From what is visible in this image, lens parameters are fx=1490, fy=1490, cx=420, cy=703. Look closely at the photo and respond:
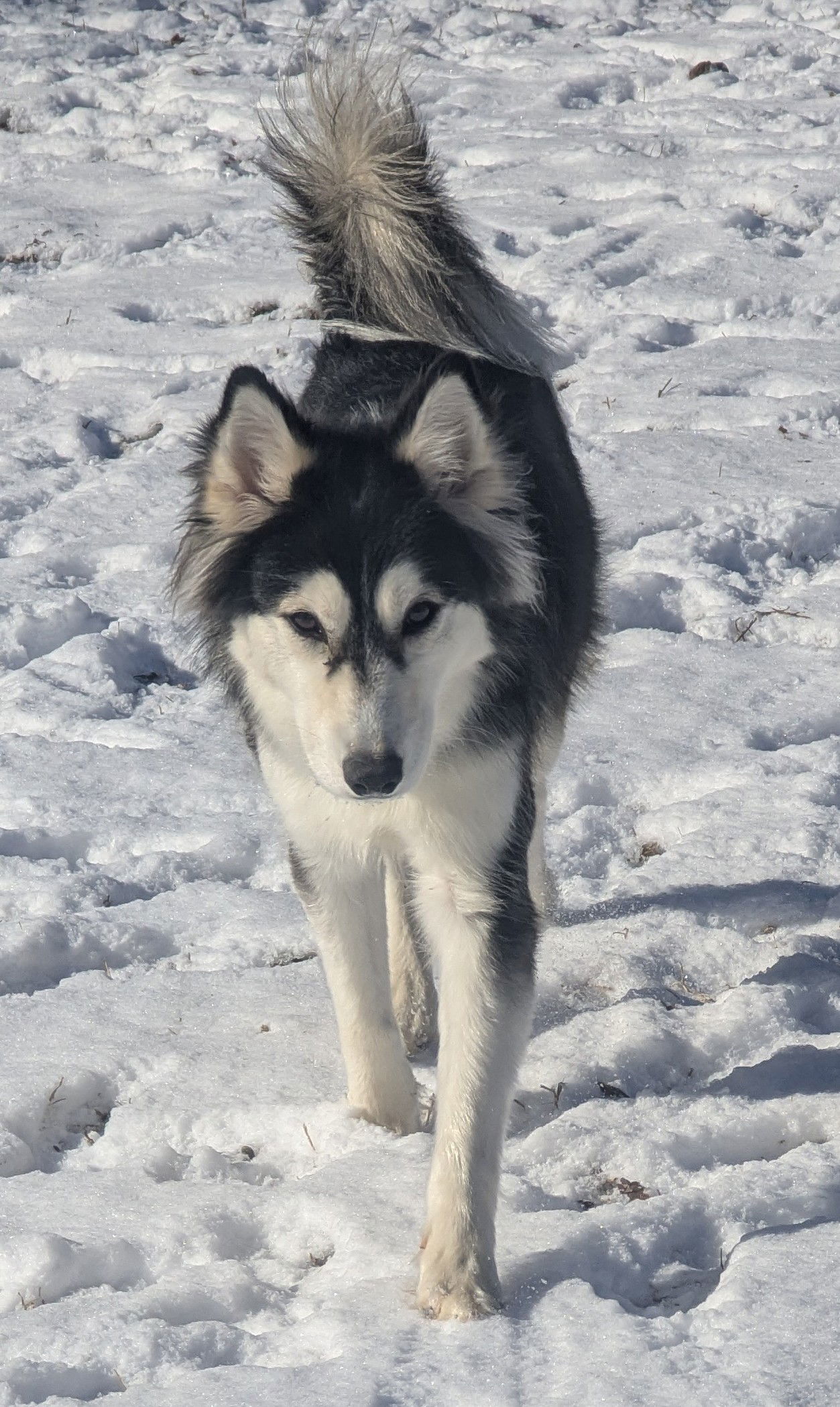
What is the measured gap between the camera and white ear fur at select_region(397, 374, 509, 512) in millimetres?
2734

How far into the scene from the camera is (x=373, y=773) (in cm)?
250

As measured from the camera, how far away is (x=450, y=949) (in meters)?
2.84

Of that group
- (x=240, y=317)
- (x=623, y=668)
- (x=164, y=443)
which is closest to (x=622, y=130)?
(x=240, y=317)

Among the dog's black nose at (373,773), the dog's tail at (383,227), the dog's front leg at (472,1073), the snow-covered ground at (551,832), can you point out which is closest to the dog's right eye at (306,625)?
the dog's black nose at (373,773)

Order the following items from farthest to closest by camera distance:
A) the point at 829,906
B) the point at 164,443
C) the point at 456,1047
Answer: the point at 164,443 < the point at 829,906 < the point at 456,1047

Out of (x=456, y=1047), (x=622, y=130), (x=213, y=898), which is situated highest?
(x=622, y=130)

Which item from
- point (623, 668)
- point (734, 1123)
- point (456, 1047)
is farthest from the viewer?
point (623, 668)

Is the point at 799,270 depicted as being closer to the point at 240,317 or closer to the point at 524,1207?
the point at 240,317

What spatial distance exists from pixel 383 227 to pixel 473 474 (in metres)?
1.22

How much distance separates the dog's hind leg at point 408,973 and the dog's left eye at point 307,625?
0.94 metres

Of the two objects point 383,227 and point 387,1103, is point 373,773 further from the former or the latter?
point 383,227

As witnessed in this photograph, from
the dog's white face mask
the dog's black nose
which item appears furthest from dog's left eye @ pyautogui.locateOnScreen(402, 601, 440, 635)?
the dog's black nose

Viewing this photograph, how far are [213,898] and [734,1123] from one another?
1.52 meters

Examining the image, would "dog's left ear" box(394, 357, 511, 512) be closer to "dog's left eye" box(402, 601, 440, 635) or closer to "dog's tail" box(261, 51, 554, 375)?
"dog's left eye" box(402, 601, 440, 635)
